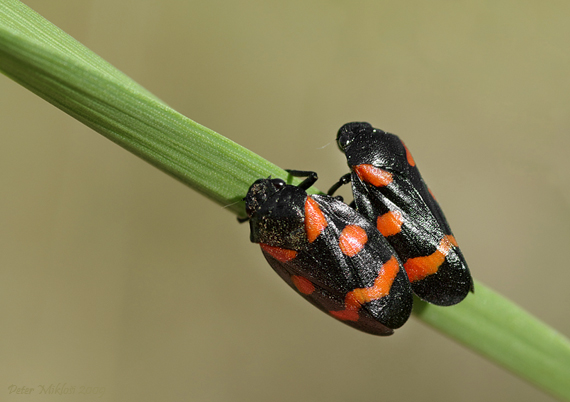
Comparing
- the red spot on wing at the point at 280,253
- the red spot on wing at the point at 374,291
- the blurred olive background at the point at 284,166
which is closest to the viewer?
the red spot on wing at the point at 374,291

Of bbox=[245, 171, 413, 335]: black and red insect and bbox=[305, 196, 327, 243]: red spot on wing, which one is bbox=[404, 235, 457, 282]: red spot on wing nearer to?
bbox=[245, 171, 413, 335]: black and red insect

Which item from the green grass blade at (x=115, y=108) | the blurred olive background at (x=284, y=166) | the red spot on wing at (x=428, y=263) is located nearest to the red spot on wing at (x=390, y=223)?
the red spot on wing at (x=428, y=263)

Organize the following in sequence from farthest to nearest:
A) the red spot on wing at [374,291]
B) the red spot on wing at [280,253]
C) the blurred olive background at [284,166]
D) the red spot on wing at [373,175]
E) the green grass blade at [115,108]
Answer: the blurred olive background at [284,166]
the red spot on wing at [373,175]
the red spot on wing at [280,253]
the red spot on wing at [374,291]
the green grass blade at [115,108]

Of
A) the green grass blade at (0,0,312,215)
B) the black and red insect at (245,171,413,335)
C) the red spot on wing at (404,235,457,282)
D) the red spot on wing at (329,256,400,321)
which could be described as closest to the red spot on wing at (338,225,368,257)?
the black and red insect at (245,171,413,335)

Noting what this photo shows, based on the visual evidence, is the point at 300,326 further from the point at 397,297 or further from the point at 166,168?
the point at 166,168

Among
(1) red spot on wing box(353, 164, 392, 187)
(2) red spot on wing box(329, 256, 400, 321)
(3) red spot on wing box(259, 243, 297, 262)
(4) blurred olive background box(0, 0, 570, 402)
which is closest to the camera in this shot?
(2) red spot on wing box(329, 256, 400, 321)

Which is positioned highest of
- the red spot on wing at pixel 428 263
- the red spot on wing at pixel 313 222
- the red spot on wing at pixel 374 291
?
the red spot on wing at pixel 313 222

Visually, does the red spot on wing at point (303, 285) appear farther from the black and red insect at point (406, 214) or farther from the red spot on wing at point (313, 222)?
the black and red insect at point (406, 214)
